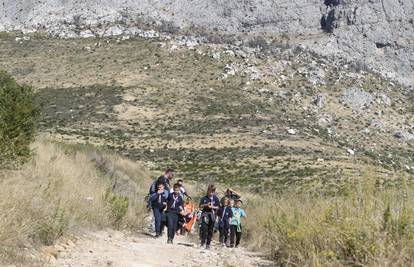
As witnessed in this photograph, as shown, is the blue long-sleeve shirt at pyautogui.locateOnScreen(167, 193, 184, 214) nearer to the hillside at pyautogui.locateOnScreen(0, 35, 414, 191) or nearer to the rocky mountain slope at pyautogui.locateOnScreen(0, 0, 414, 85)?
the hillside at pyautogui.locateOnScreen(0, 35, 414, 191)

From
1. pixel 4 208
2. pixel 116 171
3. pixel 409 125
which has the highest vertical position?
pixel 4 208

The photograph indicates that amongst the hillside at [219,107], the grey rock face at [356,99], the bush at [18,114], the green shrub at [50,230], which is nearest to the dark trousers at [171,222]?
the bush at [18,114]

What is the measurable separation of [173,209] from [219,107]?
147 feet

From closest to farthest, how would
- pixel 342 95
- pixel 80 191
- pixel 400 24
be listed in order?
pixel 80 191
pixel 342 95
pixel 400 24

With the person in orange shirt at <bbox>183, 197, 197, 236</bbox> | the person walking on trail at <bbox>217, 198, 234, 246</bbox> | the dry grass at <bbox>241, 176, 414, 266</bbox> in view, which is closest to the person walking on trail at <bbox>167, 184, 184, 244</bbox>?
the person walking on trail at <bbox>217, 198, 234, 246</bbox>

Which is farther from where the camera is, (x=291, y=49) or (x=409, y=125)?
(x=291, y=49)

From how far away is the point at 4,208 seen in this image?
6.79m

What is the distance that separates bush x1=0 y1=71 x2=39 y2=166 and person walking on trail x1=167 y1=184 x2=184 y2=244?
10.4ft

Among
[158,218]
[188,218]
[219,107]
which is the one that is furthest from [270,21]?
[158,218]

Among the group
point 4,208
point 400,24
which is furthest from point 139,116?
point 400,24

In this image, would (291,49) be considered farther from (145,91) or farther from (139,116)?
(139,116)

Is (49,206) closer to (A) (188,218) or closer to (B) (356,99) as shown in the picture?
(A) (188,218)

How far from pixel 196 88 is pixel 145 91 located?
5500mm

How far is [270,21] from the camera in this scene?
9438cm
